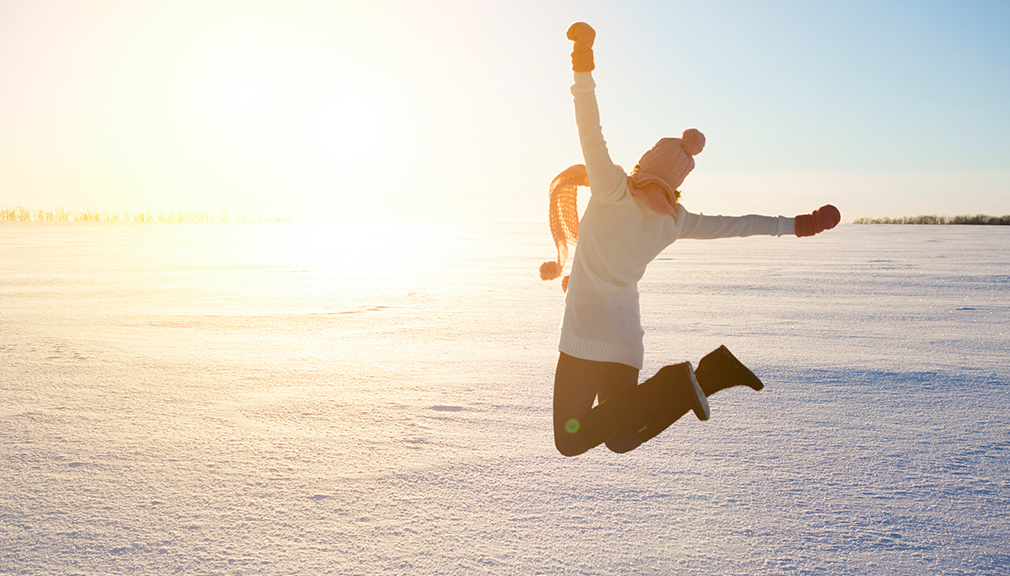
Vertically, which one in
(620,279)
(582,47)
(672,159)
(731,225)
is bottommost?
(620,279)

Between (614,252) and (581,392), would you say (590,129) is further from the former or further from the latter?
(581,392)

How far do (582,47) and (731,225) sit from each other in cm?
104

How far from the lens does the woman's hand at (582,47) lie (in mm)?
2334

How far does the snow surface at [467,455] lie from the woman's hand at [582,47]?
→ 184cm

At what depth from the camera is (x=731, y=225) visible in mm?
2799

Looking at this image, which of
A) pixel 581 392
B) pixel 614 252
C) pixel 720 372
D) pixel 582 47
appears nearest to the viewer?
pixel 582 47

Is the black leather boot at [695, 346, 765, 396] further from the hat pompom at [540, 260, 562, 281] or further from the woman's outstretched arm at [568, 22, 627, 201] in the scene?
the woman's outstretched arm at [568, 22, 627, 201]

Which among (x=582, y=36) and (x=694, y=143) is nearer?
(x=582, y=36)

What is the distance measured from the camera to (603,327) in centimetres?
266

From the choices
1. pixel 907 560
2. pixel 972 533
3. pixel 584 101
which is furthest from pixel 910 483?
pixel 584 101

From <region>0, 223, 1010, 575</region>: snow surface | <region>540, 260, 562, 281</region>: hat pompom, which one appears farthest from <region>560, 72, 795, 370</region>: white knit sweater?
<region>0, 223, 1010, 575</region>: snow surface

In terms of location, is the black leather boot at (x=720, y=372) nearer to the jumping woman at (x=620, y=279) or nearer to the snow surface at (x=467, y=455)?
the jumping woman at (x=620, y=279)

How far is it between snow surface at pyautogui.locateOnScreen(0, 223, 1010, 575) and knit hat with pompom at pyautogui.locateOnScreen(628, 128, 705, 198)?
57.5 inches

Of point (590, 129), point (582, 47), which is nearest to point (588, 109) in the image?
point (590, 129)
